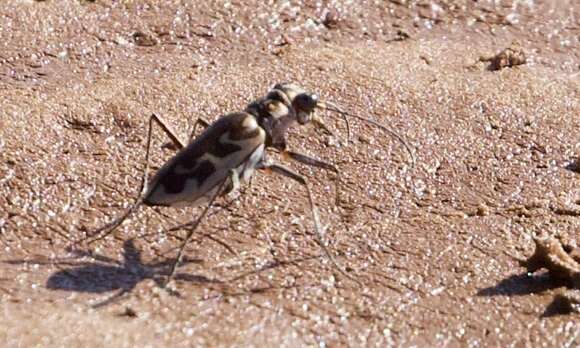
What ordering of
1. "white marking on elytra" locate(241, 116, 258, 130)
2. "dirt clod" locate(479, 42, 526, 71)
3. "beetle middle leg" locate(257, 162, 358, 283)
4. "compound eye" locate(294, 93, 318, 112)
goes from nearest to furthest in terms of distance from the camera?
"beetle middle leg" locate(257, 162, 358, 283) < "white marking on elytra" locate(241, 116, 258, 130) < "compound eye" locate(294, 93, 318, 112) < "dirt clod" locate(479, 42, 526, 71)

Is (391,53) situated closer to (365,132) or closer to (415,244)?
(365,132)

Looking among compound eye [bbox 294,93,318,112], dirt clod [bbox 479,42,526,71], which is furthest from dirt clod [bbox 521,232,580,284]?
dirt clod [bbox 479,42,526,71]

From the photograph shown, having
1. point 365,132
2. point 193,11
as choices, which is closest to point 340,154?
point 365,132

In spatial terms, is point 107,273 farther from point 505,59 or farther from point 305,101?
point 505,59

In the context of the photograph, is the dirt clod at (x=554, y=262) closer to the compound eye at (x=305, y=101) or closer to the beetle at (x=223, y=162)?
the beetle at (x=223, y=162)

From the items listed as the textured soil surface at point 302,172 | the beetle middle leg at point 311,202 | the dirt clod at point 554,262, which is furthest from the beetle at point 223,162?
the dirt clod at point 554,262

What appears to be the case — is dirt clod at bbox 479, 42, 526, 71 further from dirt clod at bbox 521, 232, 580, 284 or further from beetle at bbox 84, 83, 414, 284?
dirt clod at bbox 521, 232, 580, 284
